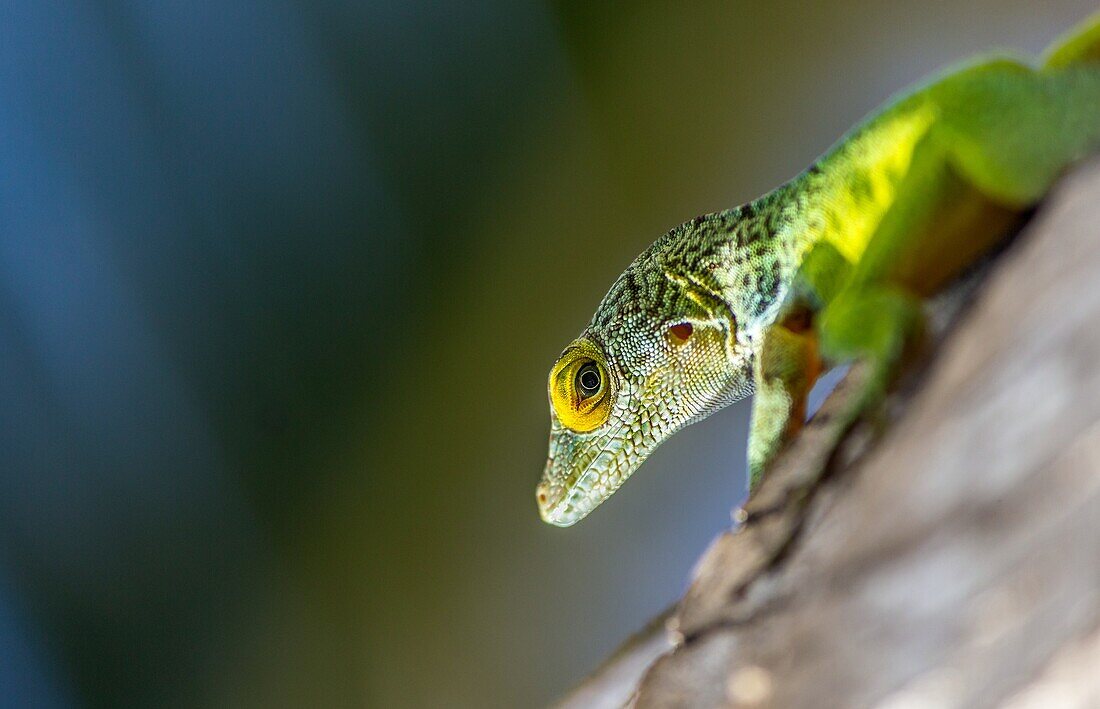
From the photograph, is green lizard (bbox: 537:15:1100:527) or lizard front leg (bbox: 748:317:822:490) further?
lizard front leg (bbox: 748:317:822:490)

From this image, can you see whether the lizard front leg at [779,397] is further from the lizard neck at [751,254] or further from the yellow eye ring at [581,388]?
the yellow eye ring at [581,388]

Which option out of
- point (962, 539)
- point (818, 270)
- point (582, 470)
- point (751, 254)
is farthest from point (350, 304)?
point (962, 539)

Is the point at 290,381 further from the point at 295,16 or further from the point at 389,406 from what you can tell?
the point at 295,16

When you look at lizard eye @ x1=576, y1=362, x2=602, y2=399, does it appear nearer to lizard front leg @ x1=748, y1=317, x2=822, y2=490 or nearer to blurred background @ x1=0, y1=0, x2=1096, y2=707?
lizard front leg @ x1=748, y1=317, x2=822, y2=490

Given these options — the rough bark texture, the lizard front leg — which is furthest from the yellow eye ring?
the rough bark texture

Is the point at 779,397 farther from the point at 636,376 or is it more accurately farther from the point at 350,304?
the point at 350,304

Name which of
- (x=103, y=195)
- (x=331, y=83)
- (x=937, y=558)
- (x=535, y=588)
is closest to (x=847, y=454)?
(x=937, y=558)

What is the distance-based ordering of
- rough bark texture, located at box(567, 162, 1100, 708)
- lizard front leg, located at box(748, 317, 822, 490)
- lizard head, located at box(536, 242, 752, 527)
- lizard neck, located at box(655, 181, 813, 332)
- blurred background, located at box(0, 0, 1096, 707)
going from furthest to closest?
blurred background, located at box(0, 0, 1096, 707)
lizard head, located at box(536, 242, 752, 527)
lizard neck, located at box(655, 181, 813, 332)
lizard front leg, located at box(748, 317, 822, 490)
rough bark texture, located at box(567, 162, 1100, 708)

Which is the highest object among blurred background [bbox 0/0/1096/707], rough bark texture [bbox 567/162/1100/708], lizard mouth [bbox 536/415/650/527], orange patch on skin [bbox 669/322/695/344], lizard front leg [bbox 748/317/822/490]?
blurred background [bbox 0/0/1096/707]
